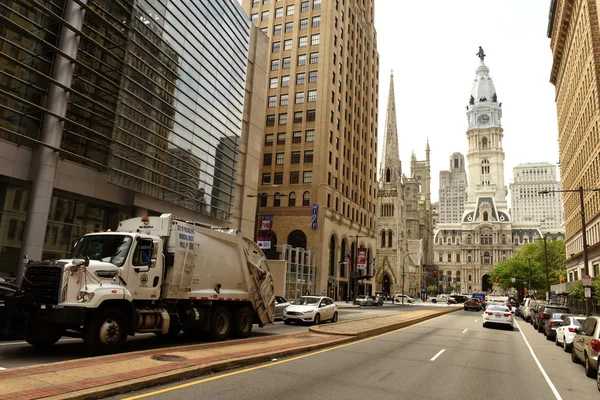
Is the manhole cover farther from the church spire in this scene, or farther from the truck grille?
the church spire

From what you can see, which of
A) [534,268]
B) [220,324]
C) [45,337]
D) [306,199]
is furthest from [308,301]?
[534,268]

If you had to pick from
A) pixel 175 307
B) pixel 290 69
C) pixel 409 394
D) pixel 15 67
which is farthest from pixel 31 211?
pixel 290 69

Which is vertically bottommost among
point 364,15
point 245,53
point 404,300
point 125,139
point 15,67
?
point 404,300

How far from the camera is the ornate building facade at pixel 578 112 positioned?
39781 millimetres

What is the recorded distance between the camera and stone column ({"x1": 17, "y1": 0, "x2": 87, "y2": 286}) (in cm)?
2062

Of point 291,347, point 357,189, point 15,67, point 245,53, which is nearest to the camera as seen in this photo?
point 291,347

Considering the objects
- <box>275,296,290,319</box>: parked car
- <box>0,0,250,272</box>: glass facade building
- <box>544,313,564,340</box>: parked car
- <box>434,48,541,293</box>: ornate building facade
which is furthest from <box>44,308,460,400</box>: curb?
<box>434,48,541,293</box>: ornate building facade

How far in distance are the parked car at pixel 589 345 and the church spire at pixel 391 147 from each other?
347ft

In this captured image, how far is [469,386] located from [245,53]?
121 feet

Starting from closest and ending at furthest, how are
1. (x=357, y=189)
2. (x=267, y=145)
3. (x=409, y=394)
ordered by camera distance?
(x=409, y=394)
(x=267, y=145)
(x=357, y=189)

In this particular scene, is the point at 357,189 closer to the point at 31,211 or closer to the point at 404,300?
the point at 404,300

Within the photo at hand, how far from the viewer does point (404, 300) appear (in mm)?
78875

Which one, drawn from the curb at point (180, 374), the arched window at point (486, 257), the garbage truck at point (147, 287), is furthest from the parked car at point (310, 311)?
the arched window at point (486, 257)

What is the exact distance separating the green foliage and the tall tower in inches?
1040
